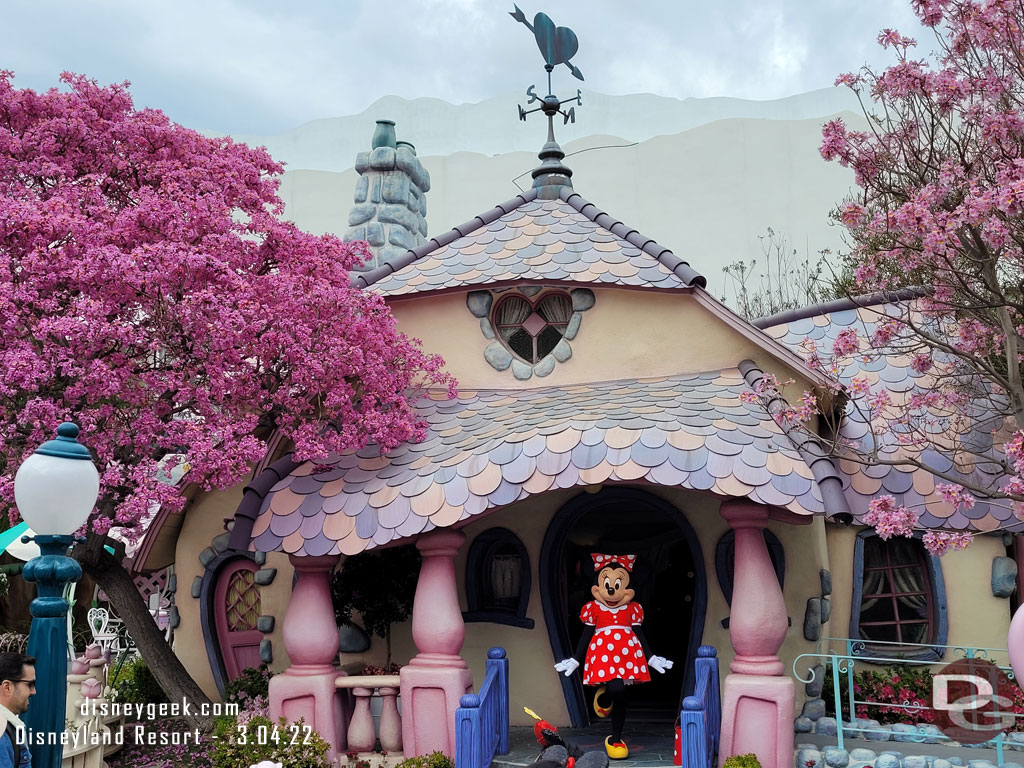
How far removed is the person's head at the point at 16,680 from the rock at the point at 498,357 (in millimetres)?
6381

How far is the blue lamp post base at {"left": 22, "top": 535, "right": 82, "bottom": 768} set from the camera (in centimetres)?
525

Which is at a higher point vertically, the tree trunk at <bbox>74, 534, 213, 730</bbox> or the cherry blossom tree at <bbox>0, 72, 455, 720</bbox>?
the cherry blossom tree at <bbox>0, 72, 455, 720</bbox>

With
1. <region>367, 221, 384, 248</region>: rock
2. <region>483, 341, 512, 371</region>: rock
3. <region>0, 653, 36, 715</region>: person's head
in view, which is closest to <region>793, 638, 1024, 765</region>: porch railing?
<region>483, 341, 512, 371</region>: rock

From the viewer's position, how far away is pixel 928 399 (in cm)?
908

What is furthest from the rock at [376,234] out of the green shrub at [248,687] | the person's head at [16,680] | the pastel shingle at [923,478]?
the person's head at [16,680]

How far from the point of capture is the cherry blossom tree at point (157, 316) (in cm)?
846

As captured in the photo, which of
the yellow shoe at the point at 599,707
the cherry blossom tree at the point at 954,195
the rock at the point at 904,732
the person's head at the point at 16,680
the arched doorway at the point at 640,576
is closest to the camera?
the person's head at the point at 16,680

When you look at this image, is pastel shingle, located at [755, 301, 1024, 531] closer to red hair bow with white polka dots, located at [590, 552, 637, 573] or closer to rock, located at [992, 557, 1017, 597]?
rock, located at [992, 557, 1017, 597]

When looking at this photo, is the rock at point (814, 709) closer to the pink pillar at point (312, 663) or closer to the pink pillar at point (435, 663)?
the pink pillar at point (435, 663)

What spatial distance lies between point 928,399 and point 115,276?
7.33 meters

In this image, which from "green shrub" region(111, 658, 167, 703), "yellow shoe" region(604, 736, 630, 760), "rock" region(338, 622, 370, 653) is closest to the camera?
"yellow shoe" region(604, 736, 630, 760)

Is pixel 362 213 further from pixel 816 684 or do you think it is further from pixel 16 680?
pixel 16 680

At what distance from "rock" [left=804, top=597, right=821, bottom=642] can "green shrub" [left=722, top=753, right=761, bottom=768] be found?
92.5 inches

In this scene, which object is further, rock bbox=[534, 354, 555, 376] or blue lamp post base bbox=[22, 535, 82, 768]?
rock bbox=[534, 354, 555, 376]
